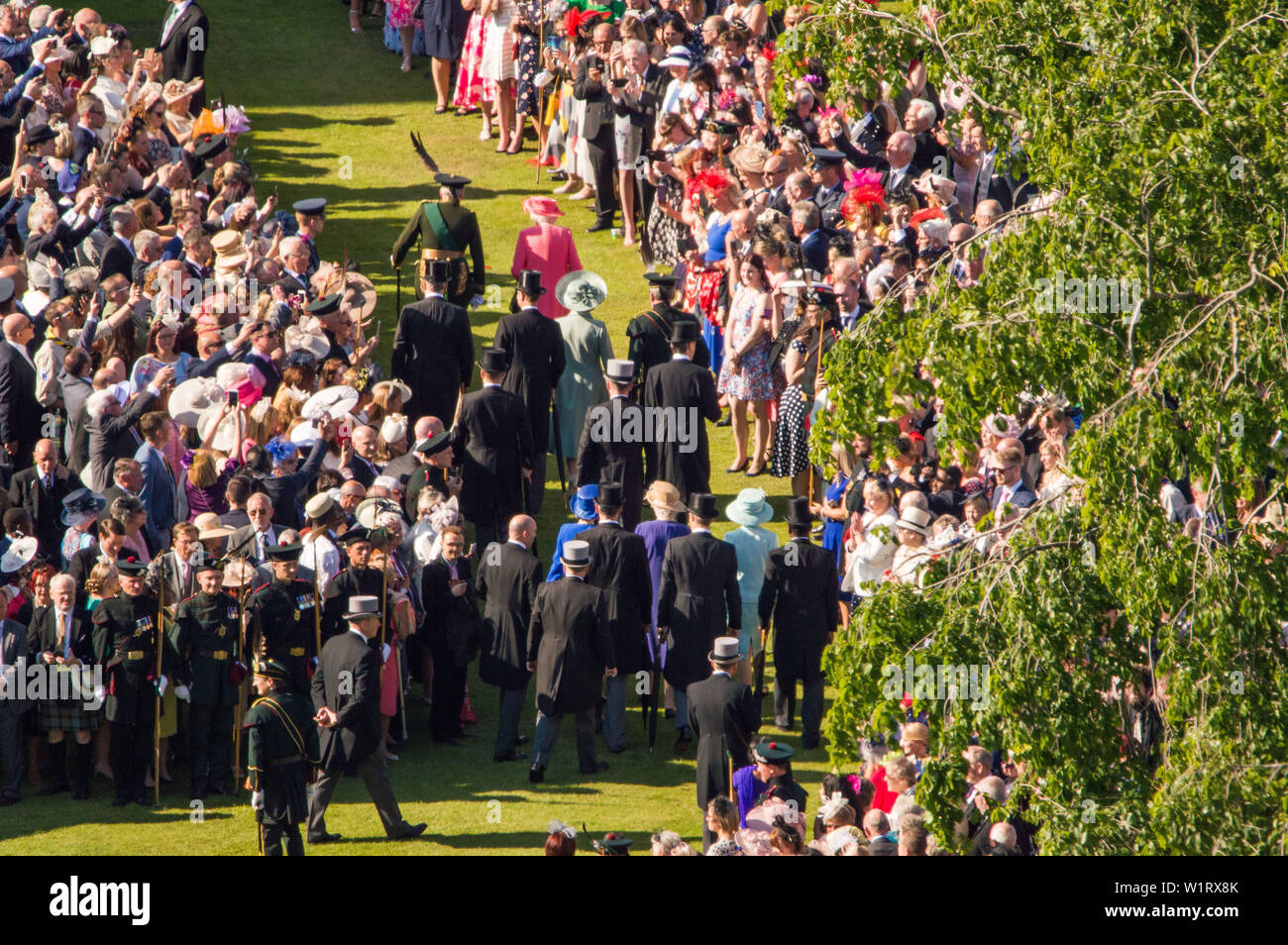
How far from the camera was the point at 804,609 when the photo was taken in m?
13.6

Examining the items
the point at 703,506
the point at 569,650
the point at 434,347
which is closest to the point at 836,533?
the point at 703,506

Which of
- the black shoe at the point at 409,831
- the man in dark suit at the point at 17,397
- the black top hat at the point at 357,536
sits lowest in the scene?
the black shoe at the point at 409,831

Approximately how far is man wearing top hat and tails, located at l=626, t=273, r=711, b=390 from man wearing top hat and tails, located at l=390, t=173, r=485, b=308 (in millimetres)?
1810

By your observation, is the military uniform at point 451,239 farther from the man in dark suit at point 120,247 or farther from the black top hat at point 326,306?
the man in dark suit at point 120,247

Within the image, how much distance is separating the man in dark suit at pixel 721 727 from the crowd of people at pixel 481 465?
1.0 inches

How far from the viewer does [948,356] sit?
9.11 metres

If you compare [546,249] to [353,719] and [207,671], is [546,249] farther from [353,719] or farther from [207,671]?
[353,719]

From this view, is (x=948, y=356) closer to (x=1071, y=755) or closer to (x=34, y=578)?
(x=1071, y=755)

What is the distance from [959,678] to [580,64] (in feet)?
41.9

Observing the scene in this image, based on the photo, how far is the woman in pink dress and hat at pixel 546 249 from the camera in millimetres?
17625

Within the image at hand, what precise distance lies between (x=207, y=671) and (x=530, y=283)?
489 cm

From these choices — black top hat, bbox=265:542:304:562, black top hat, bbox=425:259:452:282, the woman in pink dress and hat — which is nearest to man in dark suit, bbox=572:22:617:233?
the woman in pink dress and hat

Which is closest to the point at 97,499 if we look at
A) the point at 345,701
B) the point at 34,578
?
the point at 34,578

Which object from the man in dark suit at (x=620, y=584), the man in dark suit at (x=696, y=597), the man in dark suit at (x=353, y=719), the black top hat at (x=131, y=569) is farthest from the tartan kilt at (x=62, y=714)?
the man in dark suit at (x=696, y=597)
